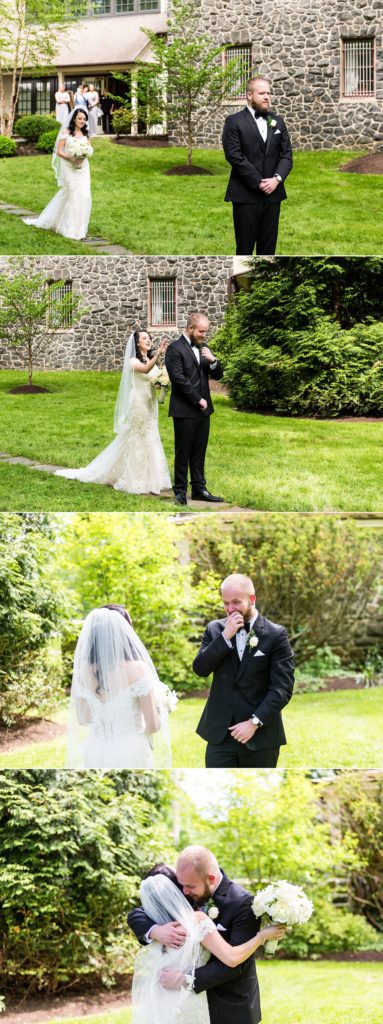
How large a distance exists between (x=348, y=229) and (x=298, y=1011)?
439 cm

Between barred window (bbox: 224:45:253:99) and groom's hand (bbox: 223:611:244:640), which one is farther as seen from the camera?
barred window (bbox: 224:45:253:99)

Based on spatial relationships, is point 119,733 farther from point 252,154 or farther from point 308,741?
point 252,154

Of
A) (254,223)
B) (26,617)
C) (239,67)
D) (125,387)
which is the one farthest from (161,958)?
(239,67)

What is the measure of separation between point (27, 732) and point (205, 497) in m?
1.82

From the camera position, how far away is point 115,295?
7641mm

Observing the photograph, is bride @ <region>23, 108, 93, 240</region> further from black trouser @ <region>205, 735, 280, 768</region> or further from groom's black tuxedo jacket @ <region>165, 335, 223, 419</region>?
black trouser @ <region>205, 735, 280, 768</region>

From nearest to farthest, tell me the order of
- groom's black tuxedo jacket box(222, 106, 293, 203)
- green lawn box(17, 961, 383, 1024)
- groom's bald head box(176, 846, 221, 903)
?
groom's bald head box(176, 846, 221, 903) < green lawn box(17, 961, 383, 1024) < groom's black tuxedo jacket box(222, 106, 293, 203)

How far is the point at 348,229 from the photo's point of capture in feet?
24.8

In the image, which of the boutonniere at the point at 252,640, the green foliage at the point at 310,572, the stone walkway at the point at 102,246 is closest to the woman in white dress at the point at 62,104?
the stone walkway at the point at 102,246

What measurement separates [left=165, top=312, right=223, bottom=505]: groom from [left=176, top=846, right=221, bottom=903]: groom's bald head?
303 cm

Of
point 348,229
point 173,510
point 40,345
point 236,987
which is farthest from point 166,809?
point 348,229

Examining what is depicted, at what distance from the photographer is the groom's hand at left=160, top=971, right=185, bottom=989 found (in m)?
5.06

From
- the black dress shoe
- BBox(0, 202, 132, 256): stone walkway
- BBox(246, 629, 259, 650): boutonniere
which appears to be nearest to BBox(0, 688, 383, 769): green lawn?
the black dress shoe

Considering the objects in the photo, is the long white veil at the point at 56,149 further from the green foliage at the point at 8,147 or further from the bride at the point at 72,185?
the green foliage at the point at 8,147
